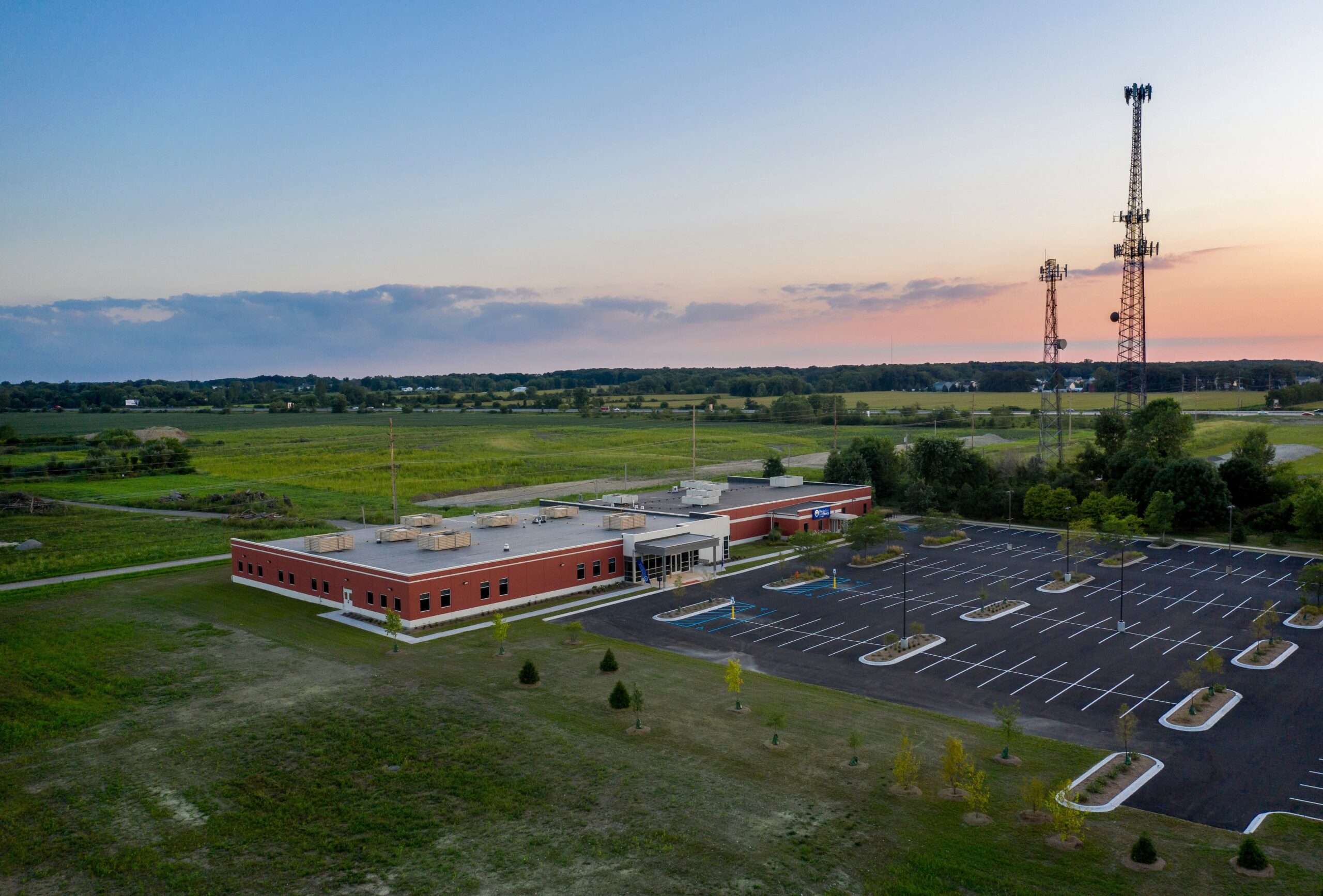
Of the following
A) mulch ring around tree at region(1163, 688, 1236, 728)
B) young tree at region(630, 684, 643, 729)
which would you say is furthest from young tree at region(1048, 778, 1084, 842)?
young tree at region(630, 684, 643, 729)

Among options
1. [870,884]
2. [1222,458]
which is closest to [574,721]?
[870,884]

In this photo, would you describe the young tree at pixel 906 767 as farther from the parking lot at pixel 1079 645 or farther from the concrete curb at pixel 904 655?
the concrete curb at pixel 904 655

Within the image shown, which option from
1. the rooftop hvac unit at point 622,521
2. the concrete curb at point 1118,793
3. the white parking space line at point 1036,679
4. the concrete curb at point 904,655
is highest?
the rooftop hvac unit at point 622,521

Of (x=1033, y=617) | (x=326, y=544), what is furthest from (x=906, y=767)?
(x=326, y=544)

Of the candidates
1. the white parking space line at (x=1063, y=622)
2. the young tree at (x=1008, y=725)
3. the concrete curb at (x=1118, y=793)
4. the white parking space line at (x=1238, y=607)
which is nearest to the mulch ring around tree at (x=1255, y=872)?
the concrete curb at (x=1118, y=793)

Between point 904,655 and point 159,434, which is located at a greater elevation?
point 159,434

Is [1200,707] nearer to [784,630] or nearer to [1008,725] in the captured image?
[1008,725]

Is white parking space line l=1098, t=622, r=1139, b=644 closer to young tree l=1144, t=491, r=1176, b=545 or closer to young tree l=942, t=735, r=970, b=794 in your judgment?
young tree l=942, t=735, r=970, b=794
